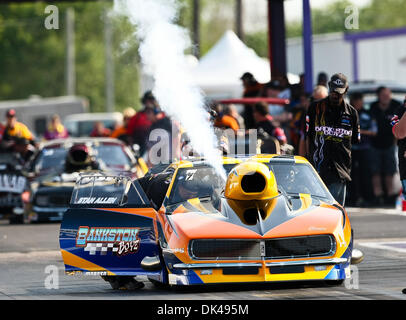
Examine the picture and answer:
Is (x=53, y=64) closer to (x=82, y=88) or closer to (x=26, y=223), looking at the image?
(x=82, y=88)

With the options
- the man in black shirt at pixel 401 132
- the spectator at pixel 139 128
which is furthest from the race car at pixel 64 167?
the man in black shirt at pixel 401 132

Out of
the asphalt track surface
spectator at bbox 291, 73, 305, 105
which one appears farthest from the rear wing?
spectator at bbox 291, 73, 305, 105

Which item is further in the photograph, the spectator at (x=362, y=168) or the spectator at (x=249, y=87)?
the spectator at (x=362, y=168)

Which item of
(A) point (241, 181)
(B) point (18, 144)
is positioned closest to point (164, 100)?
(A) point (241, 181)

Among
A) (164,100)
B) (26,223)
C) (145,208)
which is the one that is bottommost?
(26,223)

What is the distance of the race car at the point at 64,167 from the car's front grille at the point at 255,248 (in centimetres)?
856

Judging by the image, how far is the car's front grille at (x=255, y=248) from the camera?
9.60 m

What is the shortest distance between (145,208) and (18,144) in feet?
35.7

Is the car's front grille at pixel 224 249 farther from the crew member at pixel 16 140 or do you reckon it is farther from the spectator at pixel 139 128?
the spectator at pixel 139 128

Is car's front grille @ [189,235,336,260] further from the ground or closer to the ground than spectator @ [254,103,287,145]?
closer to the ground

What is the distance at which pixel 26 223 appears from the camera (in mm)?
19078

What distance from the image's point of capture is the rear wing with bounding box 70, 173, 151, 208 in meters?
10.5

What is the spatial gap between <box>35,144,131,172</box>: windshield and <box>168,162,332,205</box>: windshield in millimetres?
8367

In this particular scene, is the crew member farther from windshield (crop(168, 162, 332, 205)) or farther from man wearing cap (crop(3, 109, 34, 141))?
windshield (crop(168, 162, 332, 205))
